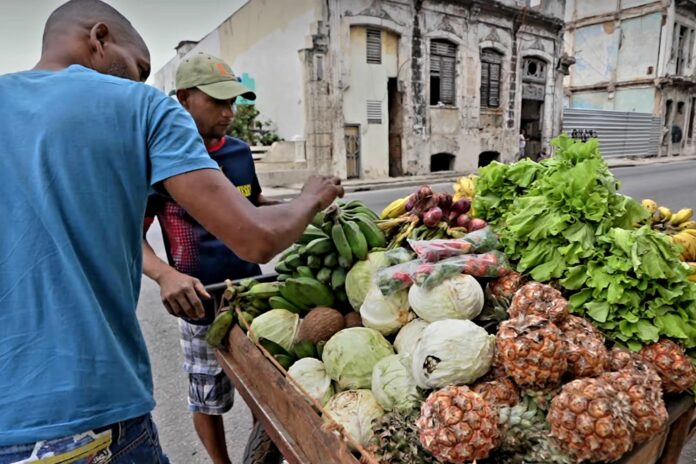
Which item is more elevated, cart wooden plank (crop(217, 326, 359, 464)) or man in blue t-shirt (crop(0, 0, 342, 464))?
man in blue t-shirt (crop(0, 0, 342, 464))

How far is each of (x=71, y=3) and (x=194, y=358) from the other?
1.74m

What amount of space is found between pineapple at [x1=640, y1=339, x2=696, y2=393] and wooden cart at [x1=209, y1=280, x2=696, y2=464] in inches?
2.0

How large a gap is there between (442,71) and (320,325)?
54.7ft

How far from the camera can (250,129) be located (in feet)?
52.1

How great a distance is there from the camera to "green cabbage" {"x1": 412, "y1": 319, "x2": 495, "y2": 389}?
140cm

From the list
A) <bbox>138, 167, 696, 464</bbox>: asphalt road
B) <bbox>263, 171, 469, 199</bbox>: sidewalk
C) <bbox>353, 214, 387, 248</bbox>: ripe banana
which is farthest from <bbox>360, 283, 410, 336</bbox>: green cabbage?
<bbox>263, 171, 469, 199</bbox>: sidewalk

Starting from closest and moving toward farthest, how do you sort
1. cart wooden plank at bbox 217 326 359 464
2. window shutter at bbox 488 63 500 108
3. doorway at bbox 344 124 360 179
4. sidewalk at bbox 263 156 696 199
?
cart wooden plank at bbox 217 326 359 464, sidewalk at bbox 263 156 696 199, doorway at bbox 344 124 360 179, window shutter at bbox 488 63 500 108

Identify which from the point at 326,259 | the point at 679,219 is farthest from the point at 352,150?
the point at 326,259

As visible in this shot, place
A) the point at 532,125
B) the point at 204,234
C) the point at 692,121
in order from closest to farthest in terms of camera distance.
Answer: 1. the point at 204,234
2. the point at 532,125
3. the point at 692,121

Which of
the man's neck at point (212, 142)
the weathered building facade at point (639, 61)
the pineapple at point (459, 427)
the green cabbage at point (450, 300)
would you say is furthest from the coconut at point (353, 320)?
the weathered building facade at point (639, 61)

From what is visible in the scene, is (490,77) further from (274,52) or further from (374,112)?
(274,52)

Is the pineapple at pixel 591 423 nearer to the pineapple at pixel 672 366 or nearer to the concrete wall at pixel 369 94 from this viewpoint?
the pineapple at pixel 672 366

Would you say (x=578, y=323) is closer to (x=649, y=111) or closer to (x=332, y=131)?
(x=332, y=131)

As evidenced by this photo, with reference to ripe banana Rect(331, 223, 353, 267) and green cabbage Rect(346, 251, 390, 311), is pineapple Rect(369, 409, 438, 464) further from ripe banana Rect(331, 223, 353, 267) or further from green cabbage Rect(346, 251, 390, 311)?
ripe banana Rect(331, 223, 353, 267)
